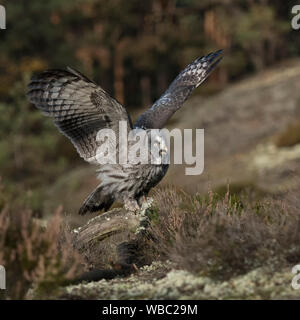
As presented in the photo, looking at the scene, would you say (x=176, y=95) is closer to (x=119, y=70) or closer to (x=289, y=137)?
(x=289, y=137)

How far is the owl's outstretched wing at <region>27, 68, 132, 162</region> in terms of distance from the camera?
5.58 m

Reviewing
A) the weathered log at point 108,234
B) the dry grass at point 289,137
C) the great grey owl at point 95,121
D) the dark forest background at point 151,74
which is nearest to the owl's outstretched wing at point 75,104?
the great grey owl at point 95,121

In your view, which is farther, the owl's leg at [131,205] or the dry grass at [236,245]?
the owl's leg at [131,205]

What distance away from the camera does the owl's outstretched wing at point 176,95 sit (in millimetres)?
6352

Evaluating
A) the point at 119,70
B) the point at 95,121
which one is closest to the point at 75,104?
the point at 95,121

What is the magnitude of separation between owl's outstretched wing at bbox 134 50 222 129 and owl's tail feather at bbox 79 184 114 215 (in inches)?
34.8

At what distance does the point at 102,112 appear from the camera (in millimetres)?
5734

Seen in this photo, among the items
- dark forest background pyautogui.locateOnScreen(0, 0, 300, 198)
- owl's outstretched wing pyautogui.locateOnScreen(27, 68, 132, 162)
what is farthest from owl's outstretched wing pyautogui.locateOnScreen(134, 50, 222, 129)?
dark forest background pyautogui.locateOnScreen(0, 0, 300, 198)

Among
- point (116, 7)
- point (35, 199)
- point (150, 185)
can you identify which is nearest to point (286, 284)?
point (150, 185)

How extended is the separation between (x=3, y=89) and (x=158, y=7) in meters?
12.5

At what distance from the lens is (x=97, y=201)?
6406 millimetres

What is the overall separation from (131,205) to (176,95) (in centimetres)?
157

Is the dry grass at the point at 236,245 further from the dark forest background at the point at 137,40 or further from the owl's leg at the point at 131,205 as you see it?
the dark forest background at the point at 137,40
